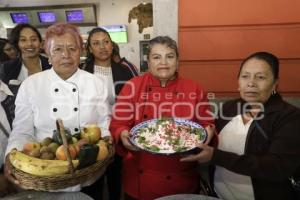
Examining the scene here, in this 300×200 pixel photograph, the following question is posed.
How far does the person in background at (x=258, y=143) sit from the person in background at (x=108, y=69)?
3.25 feet

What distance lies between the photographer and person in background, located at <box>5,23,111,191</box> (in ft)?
5.28

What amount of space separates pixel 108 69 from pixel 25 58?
0.68m

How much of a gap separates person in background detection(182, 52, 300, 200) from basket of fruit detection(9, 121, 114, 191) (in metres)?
0.45

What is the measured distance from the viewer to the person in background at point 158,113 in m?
1.67

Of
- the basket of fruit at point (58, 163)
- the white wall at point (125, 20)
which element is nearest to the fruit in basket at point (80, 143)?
the basket of fruit at point (58, 163)

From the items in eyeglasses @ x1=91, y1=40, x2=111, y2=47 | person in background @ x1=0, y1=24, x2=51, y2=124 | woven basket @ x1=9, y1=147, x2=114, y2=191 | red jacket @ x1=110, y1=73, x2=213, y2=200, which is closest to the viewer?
woven basket @ x1=9, y1=147, x2=114, y2=191

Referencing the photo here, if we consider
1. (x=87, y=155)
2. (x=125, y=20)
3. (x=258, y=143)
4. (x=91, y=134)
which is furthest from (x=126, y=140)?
(x=125, y=20)

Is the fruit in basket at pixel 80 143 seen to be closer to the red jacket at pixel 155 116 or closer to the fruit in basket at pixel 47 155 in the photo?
the fruit in basket at pixel 47 155

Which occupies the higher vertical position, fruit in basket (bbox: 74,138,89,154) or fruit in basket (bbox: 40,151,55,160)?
fruit in basket (bbox: 74,138,89,154)

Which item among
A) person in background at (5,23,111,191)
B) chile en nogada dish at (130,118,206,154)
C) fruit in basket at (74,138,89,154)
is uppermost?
person in background at (5,23,111,191)

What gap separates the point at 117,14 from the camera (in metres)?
4.39

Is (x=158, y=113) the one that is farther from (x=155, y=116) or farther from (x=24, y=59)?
(x=24, y=59)

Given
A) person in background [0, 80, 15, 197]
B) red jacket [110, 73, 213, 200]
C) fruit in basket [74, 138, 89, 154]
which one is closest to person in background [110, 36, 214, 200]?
red jacket [110, 73, 213, 200]

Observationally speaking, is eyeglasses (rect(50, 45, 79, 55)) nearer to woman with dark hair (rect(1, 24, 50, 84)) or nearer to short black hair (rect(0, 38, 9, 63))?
woman with dark hair (rect(1, 24, 50, 84))
